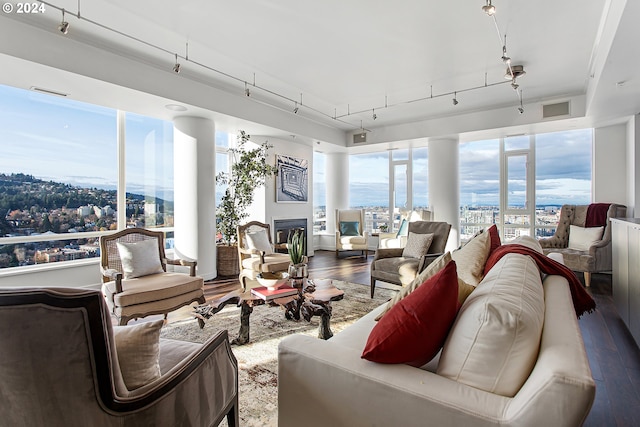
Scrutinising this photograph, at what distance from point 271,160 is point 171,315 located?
147 inches

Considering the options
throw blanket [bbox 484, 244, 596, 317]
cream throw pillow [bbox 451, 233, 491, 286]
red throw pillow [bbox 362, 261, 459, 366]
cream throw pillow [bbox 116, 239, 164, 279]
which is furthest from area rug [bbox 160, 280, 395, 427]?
throw blanket [bbox 484, 244, 596, 317]

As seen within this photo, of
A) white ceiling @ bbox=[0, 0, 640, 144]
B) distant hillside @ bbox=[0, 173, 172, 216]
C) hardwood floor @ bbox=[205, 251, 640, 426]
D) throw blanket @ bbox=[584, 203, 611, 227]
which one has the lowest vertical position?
hardwood floor @ bbox=[205, 251, 640, 426]

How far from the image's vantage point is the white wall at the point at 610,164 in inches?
200

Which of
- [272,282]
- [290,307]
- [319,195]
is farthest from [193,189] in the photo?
[319,195]

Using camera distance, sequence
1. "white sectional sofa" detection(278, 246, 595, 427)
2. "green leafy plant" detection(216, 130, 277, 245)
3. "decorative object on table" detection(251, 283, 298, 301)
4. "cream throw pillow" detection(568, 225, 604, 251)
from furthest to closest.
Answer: "green leafy plant" detection(216, 130, 277, 245), "cream throw pillow" detection(568, 225, 604, 251), "decorative object on table" detection(251, 283, 298, 301), "white sectional sofa" detection(278, 246, 595, 427)

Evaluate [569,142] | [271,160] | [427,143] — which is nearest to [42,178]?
[271,160]

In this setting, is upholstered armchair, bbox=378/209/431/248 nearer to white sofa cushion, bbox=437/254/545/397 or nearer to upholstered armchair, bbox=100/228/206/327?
upholstered armchair, bbox=100/228/206/327

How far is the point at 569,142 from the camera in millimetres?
5801

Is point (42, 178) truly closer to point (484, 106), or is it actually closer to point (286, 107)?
point (286, 107)

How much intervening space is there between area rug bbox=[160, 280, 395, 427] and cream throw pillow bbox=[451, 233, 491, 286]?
1318 mm

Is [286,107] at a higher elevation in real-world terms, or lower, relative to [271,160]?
higher

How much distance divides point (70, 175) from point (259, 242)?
8.58ft

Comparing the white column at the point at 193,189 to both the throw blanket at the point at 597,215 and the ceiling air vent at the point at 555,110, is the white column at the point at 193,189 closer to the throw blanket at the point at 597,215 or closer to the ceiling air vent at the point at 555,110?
the ceiling air vent at the point at 555,110

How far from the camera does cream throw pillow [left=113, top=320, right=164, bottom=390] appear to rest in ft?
3.43
